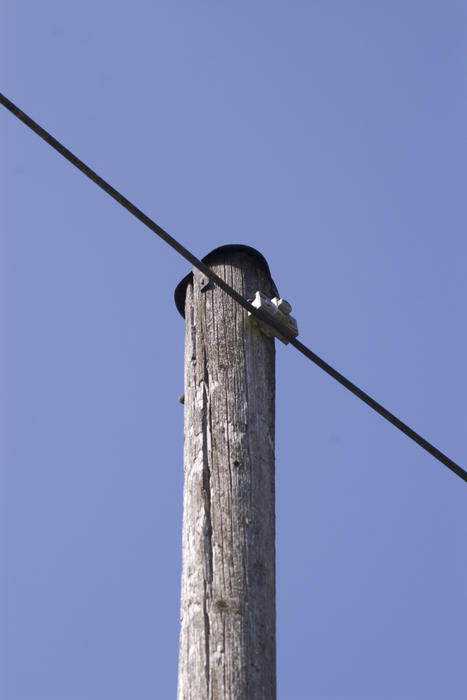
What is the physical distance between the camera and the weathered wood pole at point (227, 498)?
3.12 meters

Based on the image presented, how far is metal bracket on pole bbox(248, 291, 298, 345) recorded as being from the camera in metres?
4.04

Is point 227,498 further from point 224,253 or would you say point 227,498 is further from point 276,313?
point 224,253

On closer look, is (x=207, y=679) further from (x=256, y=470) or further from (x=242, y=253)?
(x=242, y=253)

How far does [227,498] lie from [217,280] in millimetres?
961

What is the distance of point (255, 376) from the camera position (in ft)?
12.6

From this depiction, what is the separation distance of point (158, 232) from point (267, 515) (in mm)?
1224

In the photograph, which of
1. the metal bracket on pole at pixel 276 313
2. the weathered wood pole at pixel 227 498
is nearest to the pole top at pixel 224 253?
the weathered wood pole at pixel 227 498

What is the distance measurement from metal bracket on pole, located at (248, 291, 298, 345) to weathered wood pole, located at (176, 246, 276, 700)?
0.04 meters

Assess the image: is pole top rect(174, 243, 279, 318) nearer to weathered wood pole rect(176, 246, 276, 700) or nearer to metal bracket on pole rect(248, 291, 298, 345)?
weathered wood pole rect(176, 246, 276, 700)

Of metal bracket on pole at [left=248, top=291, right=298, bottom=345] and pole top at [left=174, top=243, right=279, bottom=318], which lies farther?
pole top at [left=174, top=243, right=279, bottom=318]

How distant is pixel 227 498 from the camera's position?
3457 mm

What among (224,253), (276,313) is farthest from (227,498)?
(224,253)

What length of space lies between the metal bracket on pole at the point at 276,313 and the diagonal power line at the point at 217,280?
0.06ft

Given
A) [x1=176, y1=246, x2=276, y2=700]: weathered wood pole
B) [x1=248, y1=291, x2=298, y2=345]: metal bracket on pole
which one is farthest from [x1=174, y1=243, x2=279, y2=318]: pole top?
[x1=248, y1=291, x2=298, y2=345]: metal bracket on pole
